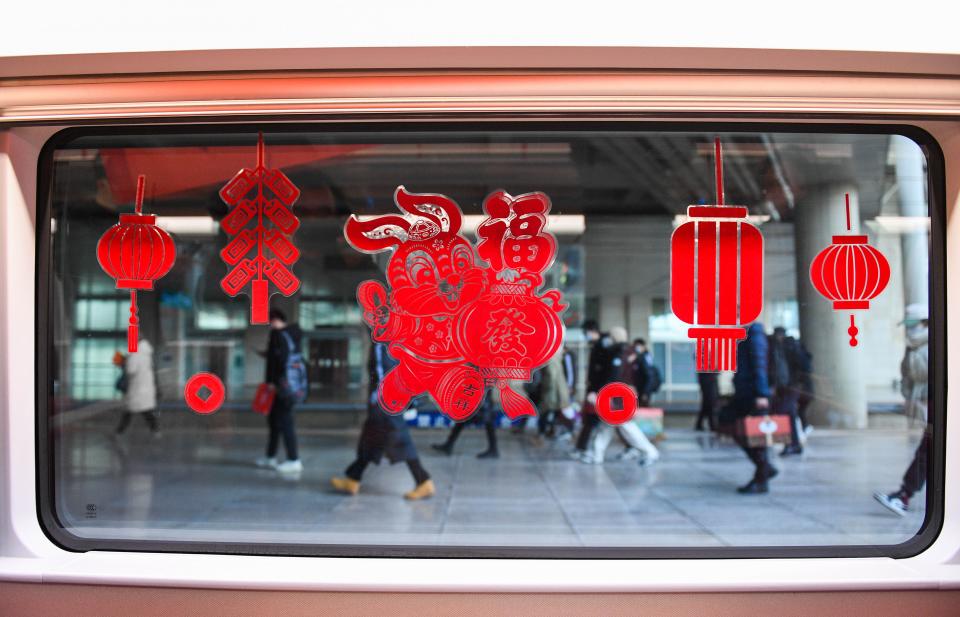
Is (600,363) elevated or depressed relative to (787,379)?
elevated

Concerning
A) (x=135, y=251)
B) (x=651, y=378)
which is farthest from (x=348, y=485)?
(x=651, y=378)

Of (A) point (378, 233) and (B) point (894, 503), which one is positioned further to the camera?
(B) point (894, 503)

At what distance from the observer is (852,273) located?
2.41 meters

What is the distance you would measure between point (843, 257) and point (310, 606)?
2.39m

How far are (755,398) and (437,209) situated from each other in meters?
3.65

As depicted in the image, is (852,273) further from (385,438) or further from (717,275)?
(385,438)

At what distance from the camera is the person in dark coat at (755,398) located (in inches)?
178

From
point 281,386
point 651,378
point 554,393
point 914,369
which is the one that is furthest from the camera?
point 651,378

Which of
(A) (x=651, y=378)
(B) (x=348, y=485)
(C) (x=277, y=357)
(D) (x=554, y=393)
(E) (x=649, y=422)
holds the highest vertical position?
(C) (x=277, y=357)

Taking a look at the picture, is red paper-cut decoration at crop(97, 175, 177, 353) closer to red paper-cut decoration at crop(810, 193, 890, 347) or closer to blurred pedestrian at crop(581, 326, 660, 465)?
red paper-cut decoration at crop(810, 193, 890, 347)

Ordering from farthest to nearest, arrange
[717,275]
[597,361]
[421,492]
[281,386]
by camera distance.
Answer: [597,361]
[281,386]
[421,492]
[717,275]

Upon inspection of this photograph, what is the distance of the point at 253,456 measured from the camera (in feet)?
23.0

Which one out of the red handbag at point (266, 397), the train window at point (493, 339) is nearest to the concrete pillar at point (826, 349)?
the train window at point (493, 339)

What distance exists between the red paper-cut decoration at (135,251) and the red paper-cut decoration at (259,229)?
0.81ft
